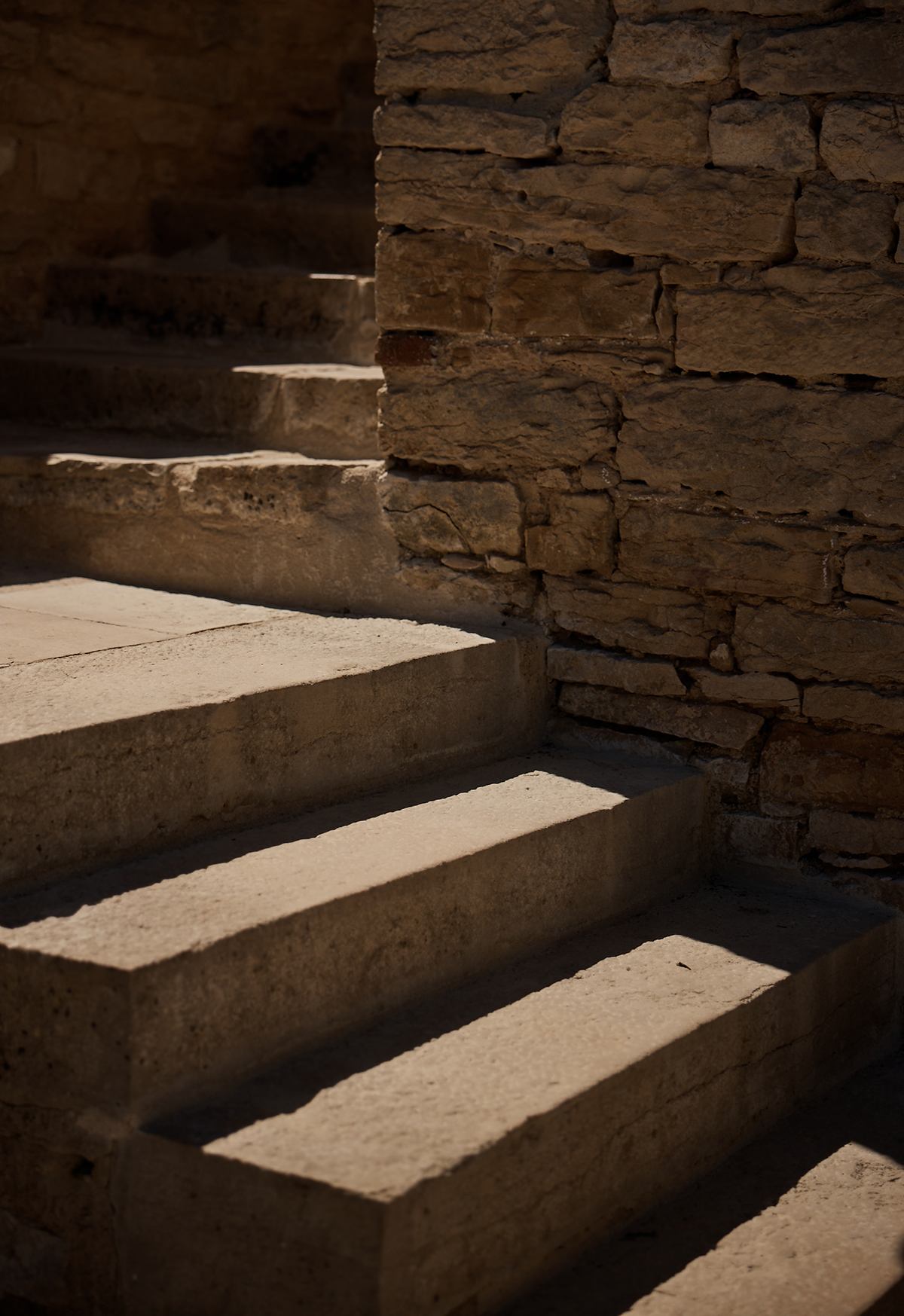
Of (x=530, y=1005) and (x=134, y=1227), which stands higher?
(x=530, y=1005)

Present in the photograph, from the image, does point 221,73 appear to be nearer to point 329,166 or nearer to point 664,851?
point 329,166

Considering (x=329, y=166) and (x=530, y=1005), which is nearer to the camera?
(x=530, y=1005)

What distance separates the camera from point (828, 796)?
2.93m

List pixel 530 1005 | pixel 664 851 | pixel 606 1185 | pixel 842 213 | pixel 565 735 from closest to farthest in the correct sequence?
pixel 606 1185, pixel 530 1005, pixel 842 213, pixel 664 851, pixel 565 735

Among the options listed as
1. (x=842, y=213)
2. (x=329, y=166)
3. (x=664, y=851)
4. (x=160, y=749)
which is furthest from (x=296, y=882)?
(x=329, y=166)

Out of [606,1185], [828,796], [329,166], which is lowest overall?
[606,1185]

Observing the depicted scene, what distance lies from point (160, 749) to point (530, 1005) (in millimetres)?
745

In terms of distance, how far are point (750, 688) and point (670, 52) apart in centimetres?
127

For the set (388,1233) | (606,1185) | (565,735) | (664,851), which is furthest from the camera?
(565,735)

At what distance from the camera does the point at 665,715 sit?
305cm

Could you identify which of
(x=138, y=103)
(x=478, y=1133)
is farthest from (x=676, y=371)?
(x=138, y=103)

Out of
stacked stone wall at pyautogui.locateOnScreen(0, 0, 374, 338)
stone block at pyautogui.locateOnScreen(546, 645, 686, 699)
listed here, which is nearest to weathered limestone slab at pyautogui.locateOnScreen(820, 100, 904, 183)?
stone block at pyautogui.locateOnScreen(546, 645, 686, 699)

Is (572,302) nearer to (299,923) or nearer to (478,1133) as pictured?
(299,923)

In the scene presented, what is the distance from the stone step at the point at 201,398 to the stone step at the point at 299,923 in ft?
3.50
